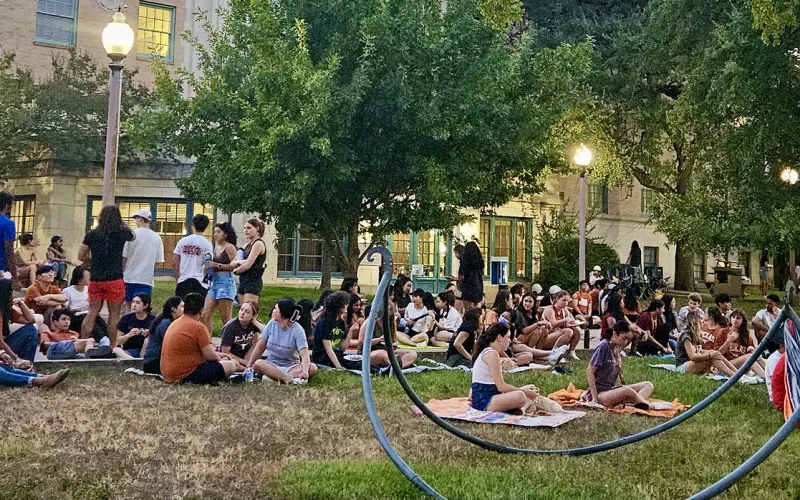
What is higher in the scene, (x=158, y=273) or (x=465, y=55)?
(x=465, y=55)

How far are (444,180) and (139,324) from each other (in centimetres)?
810

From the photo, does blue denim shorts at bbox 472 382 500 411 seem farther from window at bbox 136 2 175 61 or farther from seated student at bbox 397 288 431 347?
window at bbox 136 2 175 61

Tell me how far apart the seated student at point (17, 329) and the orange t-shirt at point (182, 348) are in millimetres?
1651

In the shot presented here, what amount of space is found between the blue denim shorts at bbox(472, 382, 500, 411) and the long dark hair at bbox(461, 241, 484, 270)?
5896 mm

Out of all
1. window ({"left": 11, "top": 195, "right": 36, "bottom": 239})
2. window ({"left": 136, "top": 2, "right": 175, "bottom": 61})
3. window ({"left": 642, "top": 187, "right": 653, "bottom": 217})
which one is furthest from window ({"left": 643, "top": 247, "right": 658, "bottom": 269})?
window ({"left": 11, "top": 195, "right": 36, "bottom": 239})

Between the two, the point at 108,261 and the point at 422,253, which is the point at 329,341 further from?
the point at 422,253

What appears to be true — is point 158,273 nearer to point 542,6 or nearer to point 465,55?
point 465,55

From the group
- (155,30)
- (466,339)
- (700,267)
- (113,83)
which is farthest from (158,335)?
(700,267)

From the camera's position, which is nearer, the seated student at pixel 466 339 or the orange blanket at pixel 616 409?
the orange blanket at pixel 616 409

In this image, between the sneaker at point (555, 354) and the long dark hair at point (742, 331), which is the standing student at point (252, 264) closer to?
the sneaker at point (555, 354)

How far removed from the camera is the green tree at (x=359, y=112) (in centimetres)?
1642

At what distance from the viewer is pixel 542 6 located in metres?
28.4

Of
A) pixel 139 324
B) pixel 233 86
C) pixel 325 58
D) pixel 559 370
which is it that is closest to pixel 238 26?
pixel 233 86

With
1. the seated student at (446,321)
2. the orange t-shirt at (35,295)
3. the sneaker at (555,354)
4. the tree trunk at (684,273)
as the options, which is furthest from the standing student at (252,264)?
the tree trunk at (684,273)
